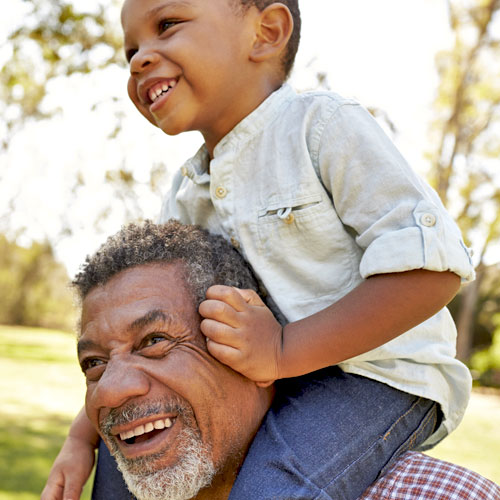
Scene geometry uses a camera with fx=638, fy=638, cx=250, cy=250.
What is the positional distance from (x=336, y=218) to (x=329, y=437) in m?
0.76

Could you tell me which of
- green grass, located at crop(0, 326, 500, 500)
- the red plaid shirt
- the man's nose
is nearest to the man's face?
the man's nose

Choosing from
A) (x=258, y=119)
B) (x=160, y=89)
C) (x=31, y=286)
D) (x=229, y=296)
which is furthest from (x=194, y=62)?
(x=31, y=286)

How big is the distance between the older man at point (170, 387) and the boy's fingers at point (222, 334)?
0.10 m

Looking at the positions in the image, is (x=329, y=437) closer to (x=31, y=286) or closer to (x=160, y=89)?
(x=160, y=89)

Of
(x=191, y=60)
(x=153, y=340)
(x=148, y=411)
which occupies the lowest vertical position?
(x=148, y=411)

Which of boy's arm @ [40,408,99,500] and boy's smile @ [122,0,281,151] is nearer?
boy's smile @ [122,0,281,151]

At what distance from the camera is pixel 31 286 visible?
3675 cm

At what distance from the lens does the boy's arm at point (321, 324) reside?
6.59 ft

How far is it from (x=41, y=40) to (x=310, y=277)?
16.1 feet

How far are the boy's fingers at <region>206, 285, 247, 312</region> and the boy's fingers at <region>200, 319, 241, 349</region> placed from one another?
0.08m

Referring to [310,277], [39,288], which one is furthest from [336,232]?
[39,288]

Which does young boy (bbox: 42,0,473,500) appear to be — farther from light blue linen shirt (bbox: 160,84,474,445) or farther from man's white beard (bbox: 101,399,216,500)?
man's white beard (bbox: 101,399,216,500)

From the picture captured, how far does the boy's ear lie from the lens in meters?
2.57

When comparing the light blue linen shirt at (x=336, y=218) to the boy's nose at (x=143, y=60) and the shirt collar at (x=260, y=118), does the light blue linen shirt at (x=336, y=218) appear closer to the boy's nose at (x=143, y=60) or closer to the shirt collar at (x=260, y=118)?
the shirt collar at (x=260, y=118)
